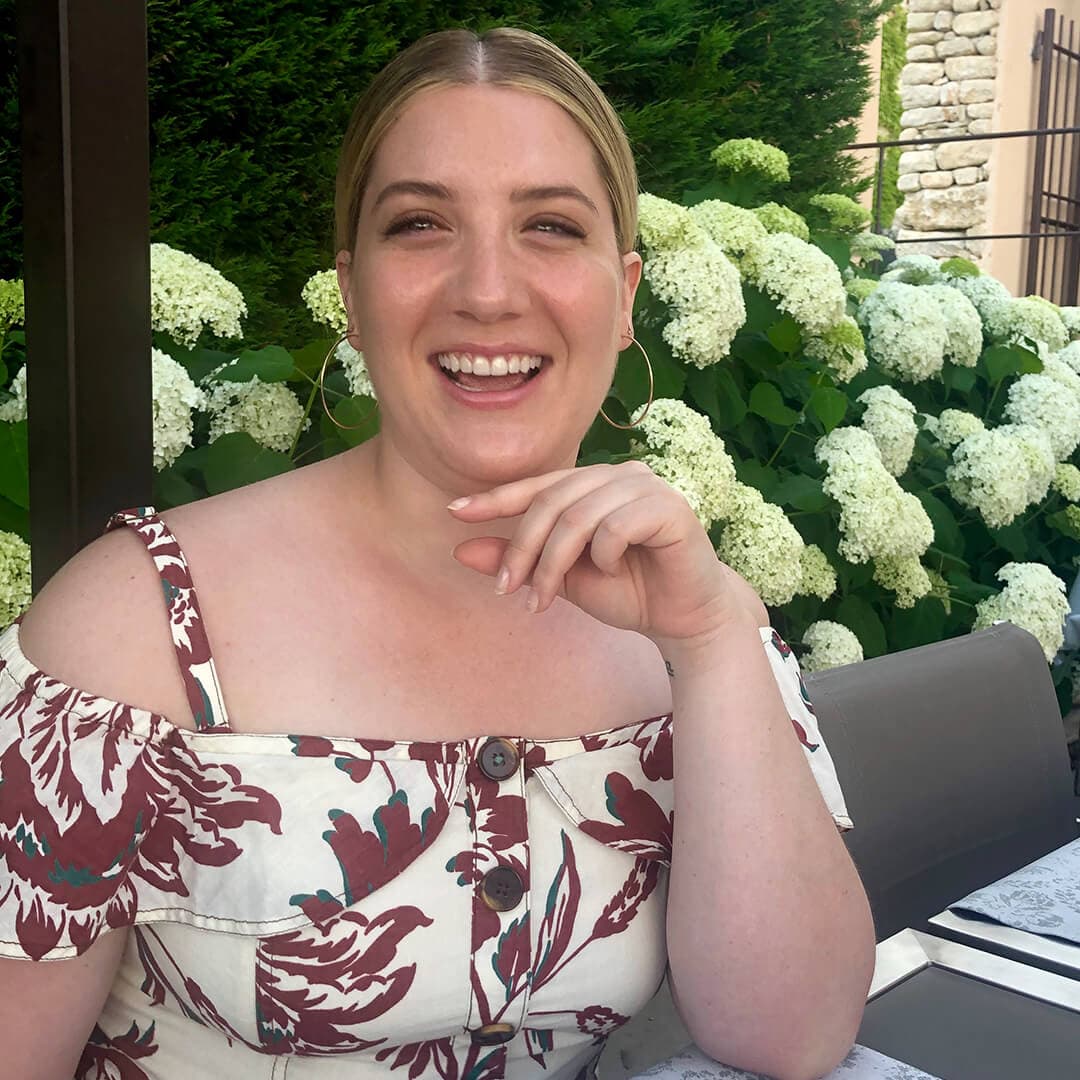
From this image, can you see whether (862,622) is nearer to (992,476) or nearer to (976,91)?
(992,476)

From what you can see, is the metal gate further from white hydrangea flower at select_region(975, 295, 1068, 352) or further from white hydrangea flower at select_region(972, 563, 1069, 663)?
white hydrangea flower at select_region(972, 563, 1069, 663)

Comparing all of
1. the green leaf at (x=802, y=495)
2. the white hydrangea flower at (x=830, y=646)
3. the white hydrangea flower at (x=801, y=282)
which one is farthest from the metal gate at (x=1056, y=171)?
the white hydrangea flower at (x=830, y=646)

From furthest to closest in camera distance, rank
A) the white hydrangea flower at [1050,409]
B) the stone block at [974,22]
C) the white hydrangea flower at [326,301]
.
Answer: the stone block at [974,22], the white hydrangea flower at [1050,409], the white hydrangea flower at [326,301]

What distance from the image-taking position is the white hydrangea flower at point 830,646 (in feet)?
8.60

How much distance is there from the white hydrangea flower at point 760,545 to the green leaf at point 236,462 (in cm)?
97

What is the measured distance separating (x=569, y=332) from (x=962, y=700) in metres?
1.01

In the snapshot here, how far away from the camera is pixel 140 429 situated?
4.93 feet

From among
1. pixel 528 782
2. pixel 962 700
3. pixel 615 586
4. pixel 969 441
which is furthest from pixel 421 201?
pixel 969 441

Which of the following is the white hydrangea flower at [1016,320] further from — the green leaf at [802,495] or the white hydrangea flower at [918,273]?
the green leaf at [802,495]

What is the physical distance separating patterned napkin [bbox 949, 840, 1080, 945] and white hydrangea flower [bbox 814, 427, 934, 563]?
1219mm

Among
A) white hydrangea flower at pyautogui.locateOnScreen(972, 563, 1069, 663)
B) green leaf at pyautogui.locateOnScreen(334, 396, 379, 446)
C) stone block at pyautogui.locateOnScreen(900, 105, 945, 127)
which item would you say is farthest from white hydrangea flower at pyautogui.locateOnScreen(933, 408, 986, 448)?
stone block at pyautogui.locateOnScreen(900, 105, 945, 127)

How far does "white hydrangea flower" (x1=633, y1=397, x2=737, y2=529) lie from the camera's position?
2.32 m

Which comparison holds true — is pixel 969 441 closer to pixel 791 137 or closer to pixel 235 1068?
pixel 791 137

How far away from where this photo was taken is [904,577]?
9.25 ft
